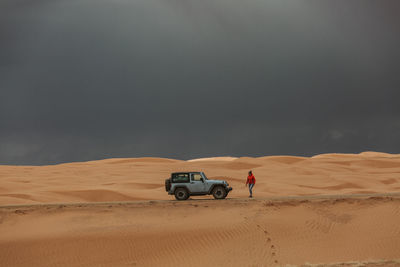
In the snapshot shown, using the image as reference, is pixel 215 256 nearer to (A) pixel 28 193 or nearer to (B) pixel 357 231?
(B) pixel 357 231

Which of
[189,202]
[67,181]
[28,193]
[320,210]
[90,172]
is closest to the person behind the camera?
[320,210]

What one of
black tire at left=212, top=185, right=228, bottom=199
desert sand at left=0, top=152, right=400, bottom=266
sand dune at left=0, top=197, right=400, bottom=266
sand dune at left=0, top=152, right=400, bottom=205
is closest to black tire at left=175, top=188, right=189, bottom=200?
desert sand at left=0, top=152, right=400, bottom=266

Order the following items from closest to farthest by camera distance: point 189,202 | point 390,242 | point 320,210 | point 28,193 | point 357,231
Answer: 1. point 390,242
2. point 357,231
3. point 320,210
4. point 189,202
5. point 28,193

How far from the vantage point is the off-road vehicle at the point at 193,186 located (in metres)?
23.6

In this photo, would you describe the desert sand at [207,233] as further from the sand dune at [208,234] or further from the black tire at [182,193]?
Answer: the black tire at [182,193]

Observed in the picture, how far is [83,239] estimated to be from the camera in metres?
16.3

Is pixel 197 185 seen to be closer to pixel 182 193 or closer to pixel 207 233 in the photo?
pixel 182 193

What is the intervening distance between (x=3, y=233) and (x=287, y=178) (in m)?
30.1

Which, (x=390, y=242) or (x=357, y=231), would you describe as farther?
(x=357, y=231)

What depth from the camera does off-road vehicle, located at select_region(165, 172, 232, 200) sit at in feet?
77.4

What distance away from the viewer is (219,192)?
23.9 metres

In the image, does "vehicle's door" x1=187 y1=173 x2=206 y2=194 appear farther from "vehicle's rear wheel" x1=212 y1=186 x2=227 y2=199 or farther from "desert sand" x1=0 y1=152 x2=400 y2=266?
"desert sand" x1=0 y1=152 x2=400 y2=266

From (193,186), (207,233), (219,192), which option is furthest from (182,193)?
(207,233)

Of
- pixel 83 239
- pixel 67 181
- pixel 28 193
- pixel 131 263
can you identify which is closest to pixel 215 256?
pixel 131 263
